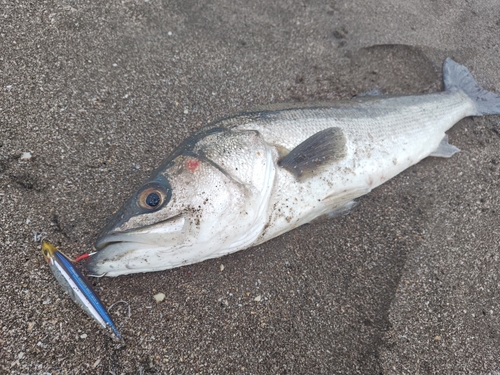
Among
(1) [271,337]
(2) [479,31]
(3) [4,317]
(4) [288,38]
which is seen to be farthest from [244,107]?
(2) [479,31]

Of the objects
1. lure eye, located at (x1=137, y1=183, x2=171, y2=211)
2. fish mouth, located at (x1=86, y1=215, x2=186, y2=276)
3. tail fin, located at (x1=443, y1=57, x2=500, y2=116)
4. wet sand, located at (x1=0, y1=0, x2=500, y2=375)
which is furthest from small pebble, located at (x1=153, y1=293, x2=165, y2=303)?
tail fin, located at (x1=443, y1=57, x2=500, y2=116)

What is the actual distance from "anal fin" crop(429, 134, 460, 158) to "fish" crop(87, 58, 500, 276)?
1 cm

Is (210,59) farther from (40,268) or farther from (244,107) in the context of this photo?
(40,268)

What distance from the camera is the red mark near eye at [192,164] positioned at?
2.14 metres

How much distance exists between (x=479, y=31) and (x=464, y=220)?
2.79m

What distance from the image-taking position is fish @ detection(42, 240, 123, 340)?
215cm

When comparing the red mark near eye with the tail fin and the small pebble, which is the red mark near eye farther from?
the tail fin

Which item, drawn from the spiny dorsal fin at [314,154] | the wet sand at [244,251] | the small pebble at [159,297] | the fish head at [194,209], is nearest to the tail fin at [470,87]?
the wet sand at [244,251]

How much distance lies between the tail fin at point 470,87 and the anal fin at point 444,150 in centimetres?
66

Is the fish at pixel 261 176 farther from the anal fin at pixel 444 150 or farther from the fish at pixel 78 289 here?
the fish at pixel 78 289

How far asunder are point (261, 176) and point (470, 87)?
10.2ft

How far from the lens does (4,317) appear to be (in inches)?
82.2

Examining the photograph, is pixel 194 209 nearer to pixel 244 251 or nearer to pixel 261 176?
pixel 261 176

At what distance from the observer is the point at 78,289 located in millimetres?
2148
